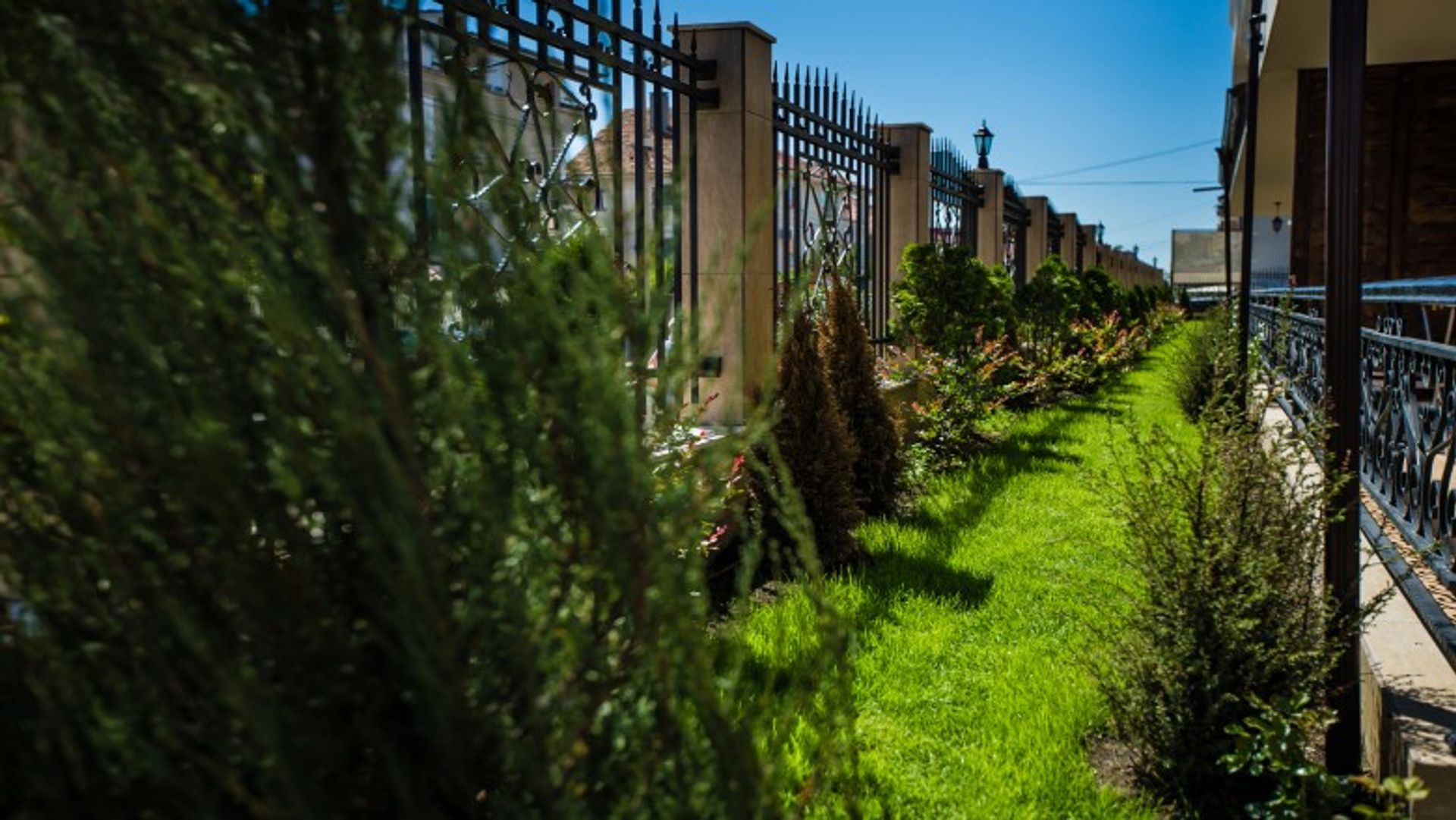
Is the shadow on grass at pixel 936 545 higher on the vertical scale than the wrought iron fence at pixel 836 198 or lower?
lower

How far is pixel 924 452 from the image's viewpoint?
7.97m

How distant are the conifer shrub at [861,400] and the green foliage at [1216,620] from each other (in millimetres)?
3417

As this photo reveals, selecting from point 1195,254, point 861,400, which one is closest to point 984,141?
point 861,400

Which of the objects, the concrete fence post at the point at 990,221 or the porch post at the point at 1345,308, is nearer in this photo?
the porch post at the point at 1345,308

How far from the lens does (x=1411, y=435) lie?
3.92 m

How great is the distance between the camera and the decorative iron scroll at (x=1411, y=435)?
3.51 m

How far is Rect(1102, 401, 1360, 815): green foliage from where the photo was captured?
9.81 feet

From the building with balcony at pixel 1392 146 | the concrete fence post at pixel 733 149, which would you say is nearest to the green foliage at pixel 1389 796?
the concrete fence post at pixel 733 149

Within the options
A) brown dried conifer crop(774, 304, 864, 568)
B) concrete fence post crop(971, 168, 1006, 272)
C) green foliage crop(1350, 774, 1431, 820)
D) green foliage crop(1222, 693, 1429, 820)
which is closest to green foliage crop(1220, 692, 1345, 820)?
green foliage crop(1222, 693, 1429, 820)

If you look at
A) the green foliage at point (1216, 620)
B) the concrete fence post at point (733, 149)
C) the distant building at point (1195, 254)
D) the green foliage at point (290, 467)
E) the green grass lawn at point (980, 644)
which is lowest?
the green grass lawn at point (980, 644)

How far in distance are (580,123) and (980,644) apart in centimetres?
281

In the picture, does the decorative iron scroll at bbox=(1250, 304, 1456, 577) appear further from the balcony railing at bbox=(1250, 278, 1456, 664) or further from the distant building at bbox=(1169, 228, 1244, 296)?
the distant building at bbox=(1169, 228, 1244, 296)

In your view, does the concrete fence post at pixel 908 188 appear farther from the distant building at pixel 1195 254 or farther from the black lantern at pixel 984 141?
the distant building at pixel 1195 254

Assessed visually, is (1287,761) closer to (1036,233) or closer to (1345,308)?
(1345,308)
